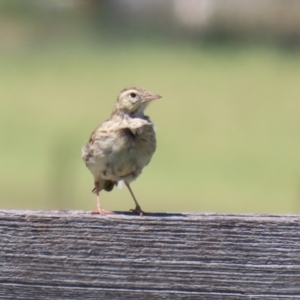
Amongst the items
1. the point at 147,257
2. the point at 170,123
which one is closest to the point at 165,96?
the point at 170,123

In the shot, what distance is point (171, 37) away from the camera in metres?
49.7

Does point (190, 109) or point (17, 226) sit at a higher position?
point (17, 226)

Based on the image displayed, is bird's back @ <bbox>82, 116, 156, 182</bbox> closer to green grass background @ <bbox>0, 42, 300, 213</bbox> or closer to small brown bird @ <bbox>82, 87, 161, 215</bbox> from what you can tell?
small brown bird @ <bbox>82, 87, 161, 215</bbox>

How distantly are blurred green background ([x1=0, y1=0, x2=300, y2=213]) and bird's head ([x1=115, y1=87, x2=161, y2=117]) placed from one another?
10.4 m

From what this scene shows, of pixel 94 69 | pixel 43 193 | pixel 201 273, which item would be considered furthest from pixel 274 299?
pixel 94 69

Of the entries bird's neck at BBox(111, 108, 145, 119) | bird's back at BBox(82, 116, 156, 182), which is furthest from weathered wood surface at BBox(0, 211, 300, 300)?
bird's neck at BBox(111, 108, 145, 119)

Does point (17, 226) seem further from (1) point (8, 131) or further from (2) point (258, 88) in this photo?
(2) point (258, 88)

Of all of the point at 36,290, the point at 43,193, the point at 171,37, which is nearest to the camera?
the point at 36,290

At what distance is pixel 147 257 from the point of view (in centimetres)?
380

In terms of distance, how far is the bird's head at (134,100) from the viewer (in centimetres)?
732

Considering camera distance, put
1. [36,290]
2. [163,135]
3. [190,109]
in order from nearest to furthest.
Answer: [36,290] → [163,135] → [190,109]

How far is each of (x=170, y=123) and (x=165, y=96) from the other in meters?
4.27

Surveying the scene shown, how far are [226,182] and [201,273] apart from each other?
20.5 meters

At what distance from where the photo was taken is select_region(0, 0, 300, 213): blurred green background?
22.5 metres
